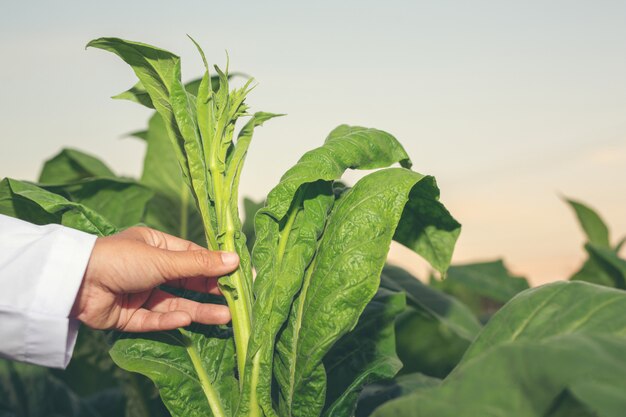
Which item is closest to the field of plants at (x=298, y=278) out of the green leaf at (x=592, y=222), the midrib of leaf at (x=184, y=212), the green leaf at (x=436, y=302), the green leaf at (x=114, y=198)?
the green leaf at (x=114, y=198)

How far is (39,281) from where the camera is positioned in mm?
1307

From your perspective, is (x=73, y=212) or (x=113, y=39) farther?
(x=73, y=212)

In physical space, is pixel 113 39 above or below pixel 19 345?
above

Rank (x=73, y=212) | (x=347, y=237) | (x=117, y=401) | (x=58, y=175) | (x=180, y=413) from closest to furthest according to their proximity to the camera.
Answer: (x=347, y=237)
(x=180, y=413)
(x=73, y=212)
(x=117, y=401)
(x=58, y=175)

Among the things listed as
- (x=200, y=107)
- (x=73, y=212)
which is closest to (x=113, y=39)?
(x=200, y=107)

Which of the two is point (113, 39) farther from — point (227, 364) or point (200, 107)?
point (227, 364)

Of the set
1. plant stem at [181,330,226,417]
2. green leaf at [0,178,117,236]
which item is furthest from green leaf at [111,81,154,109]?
plant stem at [181,330,226,417]

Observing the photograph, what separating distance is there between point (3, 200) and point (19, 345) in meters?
0.32

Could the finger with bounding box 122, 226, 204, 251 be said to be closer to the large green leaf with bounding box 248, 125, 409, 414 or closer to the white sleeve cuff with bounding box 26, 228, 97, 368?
the white sleeve cuff with bounding box 26, 228, 97, 368

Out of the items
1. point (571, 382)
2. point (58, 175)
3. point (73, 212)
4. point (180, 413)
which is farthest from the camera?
point (58, 175)

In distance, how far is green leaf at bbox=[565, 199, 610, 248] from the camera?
246 centimetres

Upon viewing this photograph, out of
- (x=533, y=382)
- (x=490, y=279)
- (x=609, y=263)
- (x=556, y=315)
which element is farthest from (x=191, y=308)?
(x=609, y=263)

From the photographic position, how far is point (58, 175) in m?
2.04

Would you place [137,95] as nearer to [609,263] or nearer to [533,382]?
[533,382]
